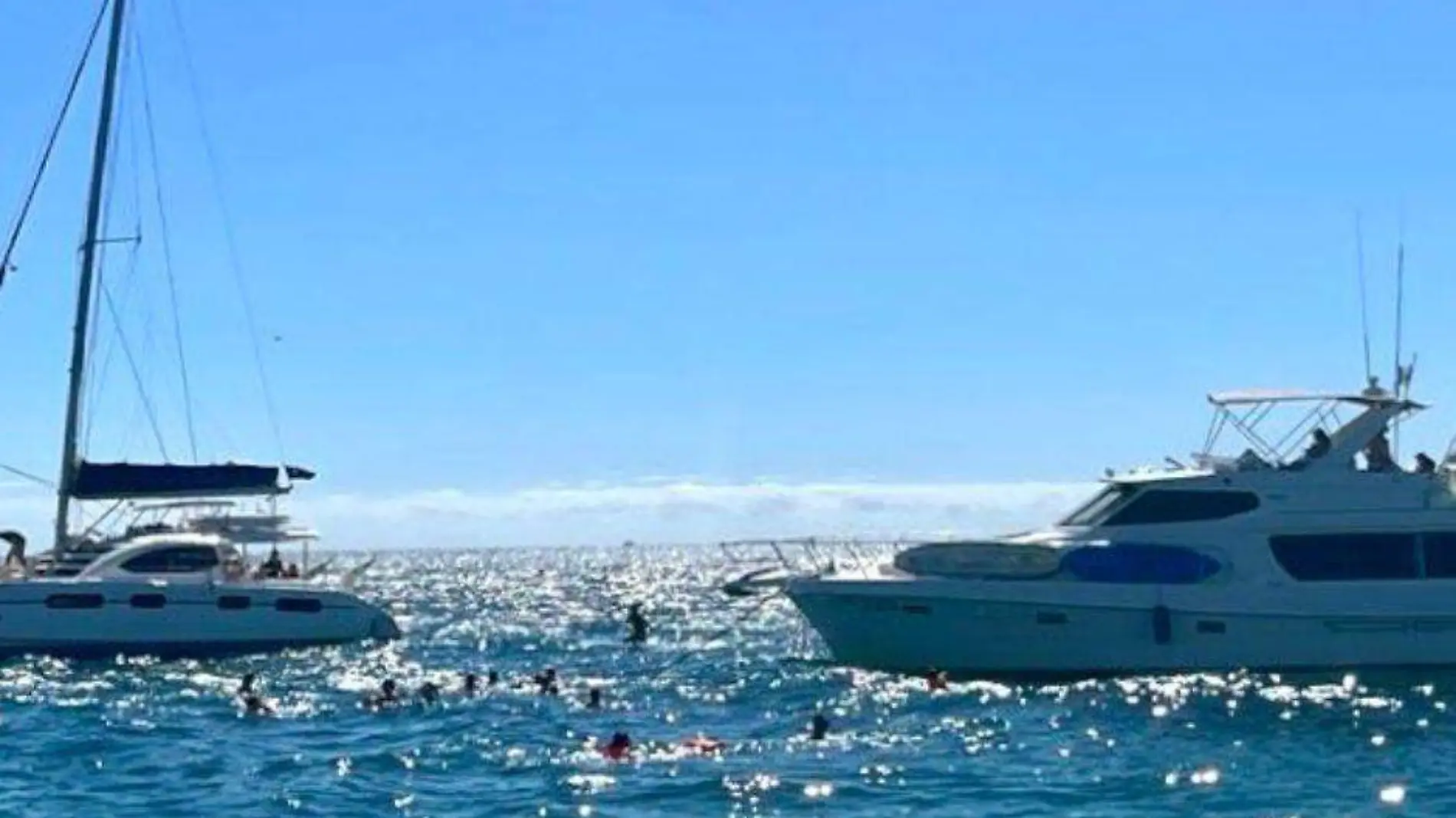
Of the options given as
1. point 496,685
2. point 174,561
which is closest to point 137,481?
point 174,561

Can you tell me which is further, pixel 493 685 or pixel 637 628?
pixel 637 628

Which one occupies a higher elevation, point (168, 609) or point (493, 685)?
point (168, 609)

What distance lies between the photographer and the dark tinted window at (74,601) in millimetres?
42562

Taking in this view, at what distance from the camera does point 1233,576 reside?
3400cm

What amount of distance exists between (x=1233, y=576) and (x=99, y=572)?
23.7 meters

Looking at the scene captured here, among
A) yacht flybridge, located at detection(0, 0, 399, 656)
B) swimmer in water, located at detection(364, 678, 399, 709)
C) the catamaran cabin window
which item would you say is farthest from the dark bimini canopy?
the catamaran cabin window

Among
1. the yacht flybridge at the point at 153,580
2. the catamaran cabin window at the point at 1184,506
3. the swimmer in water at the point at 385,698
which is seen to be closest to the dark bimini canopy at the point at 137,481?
the yacht flybridge at the point at 153,580

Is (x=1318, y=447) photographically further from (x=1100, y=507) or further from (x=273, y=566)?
(x=273, y=566)

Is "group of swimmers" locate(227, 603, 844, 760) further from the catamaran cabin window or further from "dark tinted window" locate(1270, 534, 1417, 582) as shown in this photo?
"dark tinted window" locate(1270, 534, 1417, 582)

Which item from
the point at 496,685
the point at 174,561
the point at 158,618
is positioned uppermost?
the point at 174,561

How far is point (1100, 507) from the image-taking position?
35.7 metres

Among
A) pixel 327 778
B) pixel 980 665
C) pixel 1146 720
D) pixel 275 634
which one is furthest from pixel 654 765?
pixel 275 634

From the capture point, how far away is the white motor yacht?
42469 millimetres

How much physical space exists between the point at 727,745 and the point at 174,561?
20072mm
